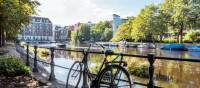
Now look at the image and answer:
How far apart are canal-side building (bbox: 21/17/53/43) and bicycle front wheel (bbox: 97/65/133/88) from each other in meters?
152

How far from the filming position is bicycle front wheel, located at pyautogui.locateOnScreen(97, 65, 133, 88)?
571 centimetres

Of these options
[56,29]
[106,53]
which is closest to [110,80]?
[106,53]

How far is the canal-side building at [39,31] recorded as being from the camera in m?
158

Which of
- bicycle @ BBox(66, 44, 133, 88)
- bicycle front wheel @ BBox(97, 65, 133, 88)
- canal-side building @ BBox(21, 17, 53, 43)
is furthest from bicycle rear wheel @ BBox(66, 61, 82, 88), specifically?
canal-side building @ BBox(21, 17, 53, 43)

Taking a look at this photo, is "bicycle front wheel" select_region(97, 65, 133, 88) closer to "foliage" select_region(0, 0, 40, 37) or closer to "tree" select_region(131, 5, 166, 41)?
"foliage" select_region(0, 0, 40, 37)

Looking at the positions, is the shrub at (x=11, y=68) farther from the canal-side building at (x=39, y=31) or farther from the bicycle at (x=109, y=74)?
the canal-side building at (x=39, y=31)

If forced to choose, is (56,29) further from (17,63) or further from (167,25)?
(17,63)

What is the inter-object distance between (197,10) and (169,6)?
9.63 metres

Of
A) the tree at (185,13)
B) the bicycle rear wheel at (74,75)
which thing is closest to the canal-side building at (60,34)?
the tree at (185,13)

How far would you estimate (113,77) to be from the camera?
19.8 ft

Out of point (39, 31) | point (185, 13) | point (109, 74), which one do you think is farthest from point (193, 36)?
point (39, 31)

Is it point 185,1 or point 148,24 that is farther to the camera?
point 148,24

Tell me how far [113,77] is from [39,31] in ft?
528

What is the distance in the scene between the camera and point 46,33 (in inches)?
6590
